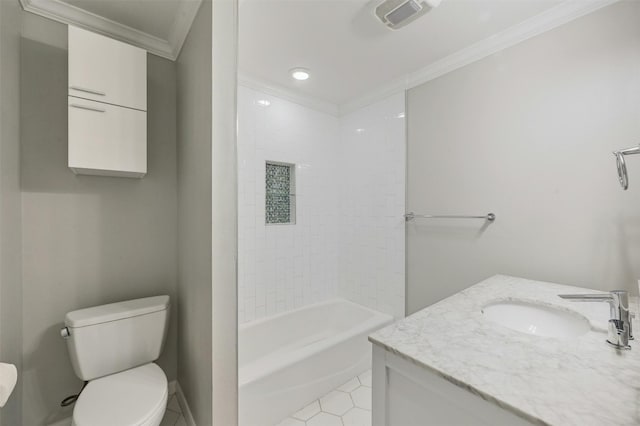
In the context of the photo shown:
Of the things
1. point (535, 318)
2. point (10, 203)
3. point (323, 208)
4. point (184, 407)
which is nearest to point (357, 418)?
point (184, 407)

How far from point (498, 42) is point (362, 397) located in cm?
263

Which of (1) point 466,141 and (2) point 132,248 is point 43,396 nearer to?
(2) point 132,248

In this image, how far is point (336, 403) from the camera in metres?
1.79

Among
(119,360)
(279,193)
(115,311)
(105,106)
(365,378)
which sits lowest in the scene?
(365,378)

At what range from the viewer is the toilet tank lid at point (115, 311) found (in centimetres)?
138

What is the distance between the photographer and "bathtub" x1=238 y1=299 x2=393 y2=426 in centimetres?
156

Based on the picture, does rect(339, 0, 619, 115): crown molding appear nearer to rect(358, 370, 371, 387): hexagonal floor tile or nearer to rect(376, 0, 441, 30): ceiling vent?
rect(376, 0, 441, 30): ceiling vent

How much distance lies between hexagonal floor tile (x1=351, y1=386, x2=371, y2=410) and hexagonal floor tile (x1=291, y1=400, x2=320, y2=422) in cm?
27

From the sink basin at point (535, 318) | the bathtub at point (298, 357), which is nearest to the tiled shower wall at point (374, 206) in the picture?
the bathtub at point (298, 357)

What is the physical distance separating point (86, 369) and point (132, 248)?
0.71 meters

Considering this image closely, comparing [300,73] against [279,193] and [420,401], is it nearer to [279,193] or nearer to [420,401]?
[279,193]

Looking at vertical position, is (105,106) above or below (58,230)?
above

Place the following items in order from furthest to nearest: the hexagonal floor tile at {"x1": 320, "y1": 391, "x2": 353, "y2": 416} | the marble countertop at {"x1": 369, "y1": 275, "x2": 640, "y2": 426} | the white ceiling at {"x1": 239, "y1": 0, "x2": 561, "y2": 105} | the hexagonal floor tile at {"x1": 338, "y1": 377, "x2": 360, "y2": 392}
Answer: the hexagonal floor tile at {"x1": 338, "y1": 377, "x2": 360, "y2": 392} < the hexagonal floor tile at {"x1": 320, "y1": 391, "x2": 353, "y2": 416} < the white ceiling at {"x1": 239, "y1": 0, "x2": 561, "y2": 105} < the marble countertop at {"x1": 369, "y1": 275, "x2": 640, "y2": 426}

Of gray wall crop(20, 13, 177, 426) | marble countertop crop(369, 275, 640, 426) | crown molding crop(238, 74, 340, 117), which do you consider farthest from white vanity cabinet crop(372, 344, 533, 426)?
crown molding crop(238, 74, 340, 117)
